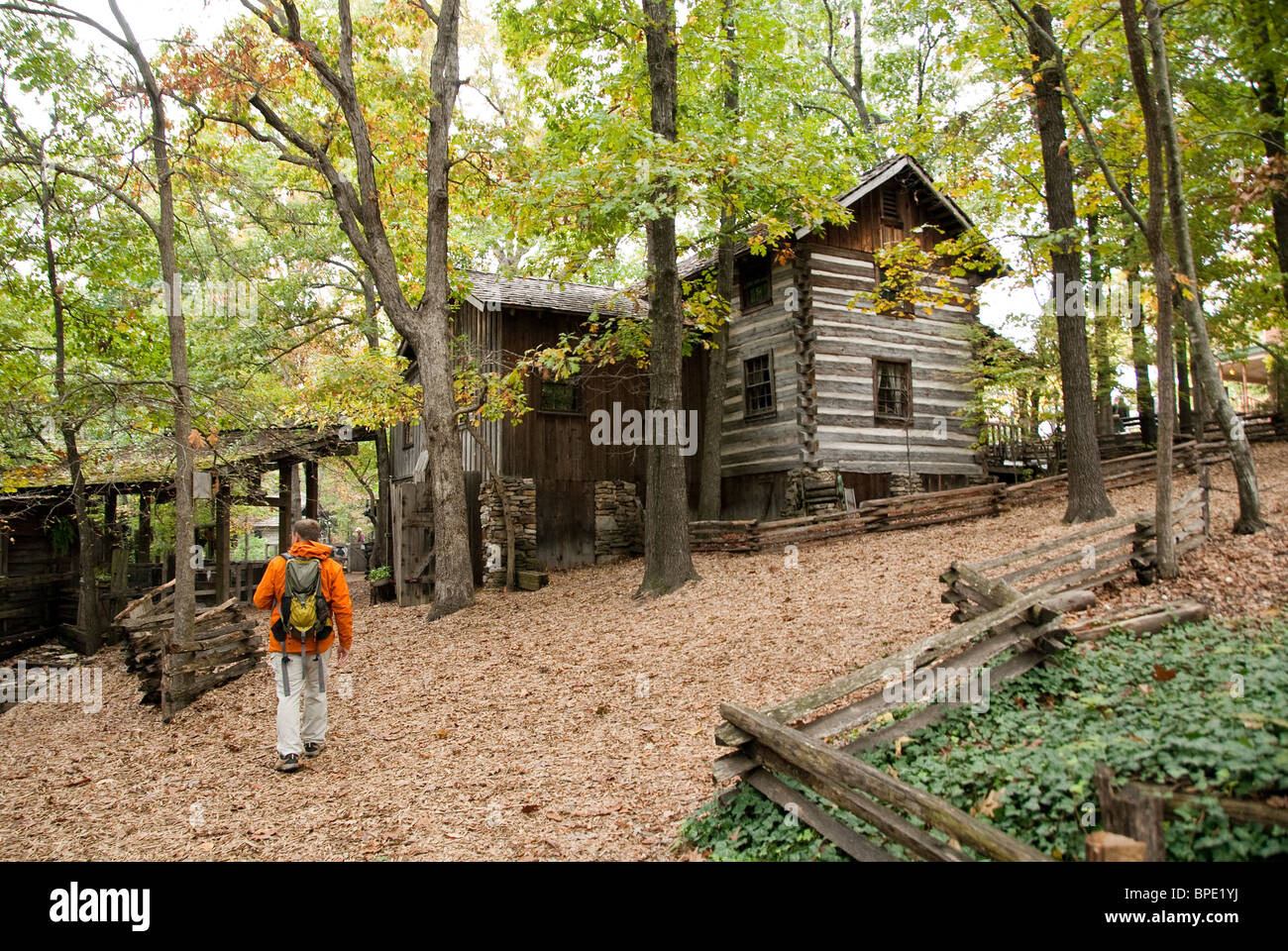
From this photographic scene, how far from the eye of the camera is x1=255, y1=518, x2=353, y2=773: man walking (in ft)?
24.3

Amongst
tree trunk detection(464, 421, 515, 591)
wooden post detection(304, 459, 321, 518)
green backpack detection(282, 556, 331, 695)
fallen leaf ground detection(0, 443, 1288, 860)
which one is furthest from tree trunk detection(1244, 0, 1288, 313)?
wooden post detection(304, 459, 321, 518)

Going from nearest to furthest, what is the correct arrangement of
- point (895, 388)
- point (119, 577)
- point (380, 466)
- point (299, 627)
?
1. point (299, 627)
2. point (119, 577)
3. point (895, 388)
4. point (380, 466)

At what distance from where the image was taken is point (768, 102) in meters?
18.8

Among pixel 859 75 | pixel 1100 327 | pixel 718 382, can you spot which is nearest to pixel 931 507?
pixel 718 382

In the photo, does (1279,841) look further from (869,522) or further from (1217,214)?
(1217,214)

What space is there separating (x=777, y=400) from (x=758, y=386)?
891mm

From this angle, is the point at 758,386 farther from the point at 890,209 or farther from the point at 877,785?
the point at 877,785

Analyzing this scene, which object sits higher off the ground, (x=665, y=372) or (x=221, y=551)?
(x=665, y=372)

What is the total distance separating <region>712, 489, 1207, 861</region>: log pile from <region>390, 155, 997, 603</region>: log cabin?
1029 centimetres

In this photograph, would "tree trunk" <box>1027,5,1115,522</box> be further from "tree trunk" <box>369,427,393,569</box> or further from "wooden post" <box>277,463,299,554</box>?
"tree trunk" <box>369,427,393,569</box>

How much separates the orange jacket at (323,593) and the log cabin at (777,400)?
872 centimetres

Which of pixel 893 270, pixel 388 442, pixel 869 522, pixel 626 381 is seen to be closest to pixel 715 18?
pixel 893 270

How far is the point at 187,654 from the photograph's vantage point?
404 inches
